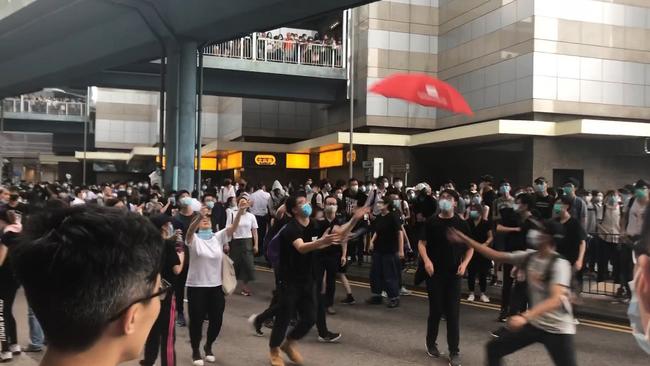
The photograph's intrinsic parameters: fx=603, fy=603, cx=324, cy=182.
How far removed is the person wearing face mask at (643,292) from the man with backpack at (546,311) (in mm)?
1829

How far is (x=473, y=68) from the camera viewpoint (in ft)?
85.0

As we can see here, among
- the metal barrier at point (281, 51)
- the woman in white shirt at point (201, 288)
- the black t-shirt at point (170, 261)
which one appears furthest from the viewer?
the metal barrier at point (281, 51)

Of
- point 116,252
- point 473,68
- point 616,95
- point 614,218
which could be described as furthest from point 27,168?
point 116,252

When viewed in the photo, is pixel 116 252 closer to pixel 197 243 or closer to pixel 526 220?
pixel 197 243

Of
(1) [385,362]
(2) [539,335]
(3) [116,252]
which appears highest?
(3) [116,252]

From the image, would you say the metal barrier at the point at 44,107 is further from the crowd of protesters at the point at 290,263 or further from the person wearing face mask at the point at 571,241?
the person wearing face mask at the point at 571,241

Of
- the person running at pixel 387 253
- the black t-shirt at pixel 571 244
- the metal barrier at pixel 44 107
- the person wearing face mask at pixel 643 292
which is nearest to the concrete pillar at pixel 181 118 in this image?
the person running at pixel 387 253

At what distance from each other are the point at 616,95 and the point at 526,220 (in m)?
18.1

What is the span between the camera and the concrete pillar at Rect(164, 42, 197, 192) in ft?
58.6

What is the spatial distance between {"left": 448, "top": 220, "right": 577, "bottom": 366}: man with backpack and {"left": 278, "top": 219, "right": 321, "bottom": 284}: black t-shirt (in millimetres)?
2185

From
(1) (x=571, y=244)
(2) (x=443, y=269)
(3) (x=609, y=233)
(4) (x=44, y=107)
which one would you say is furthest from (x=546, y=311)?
(4) (x=44, y=107)

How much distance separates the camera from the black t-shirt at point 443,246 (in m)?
6.79

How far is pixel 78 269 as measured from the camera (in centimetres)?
139

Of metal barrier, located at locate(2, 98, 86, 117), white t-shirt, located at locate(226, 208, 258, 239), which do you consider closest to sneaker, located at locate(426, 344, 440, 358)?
white t-shirt, located at locate(226, 208, 258, 239)
